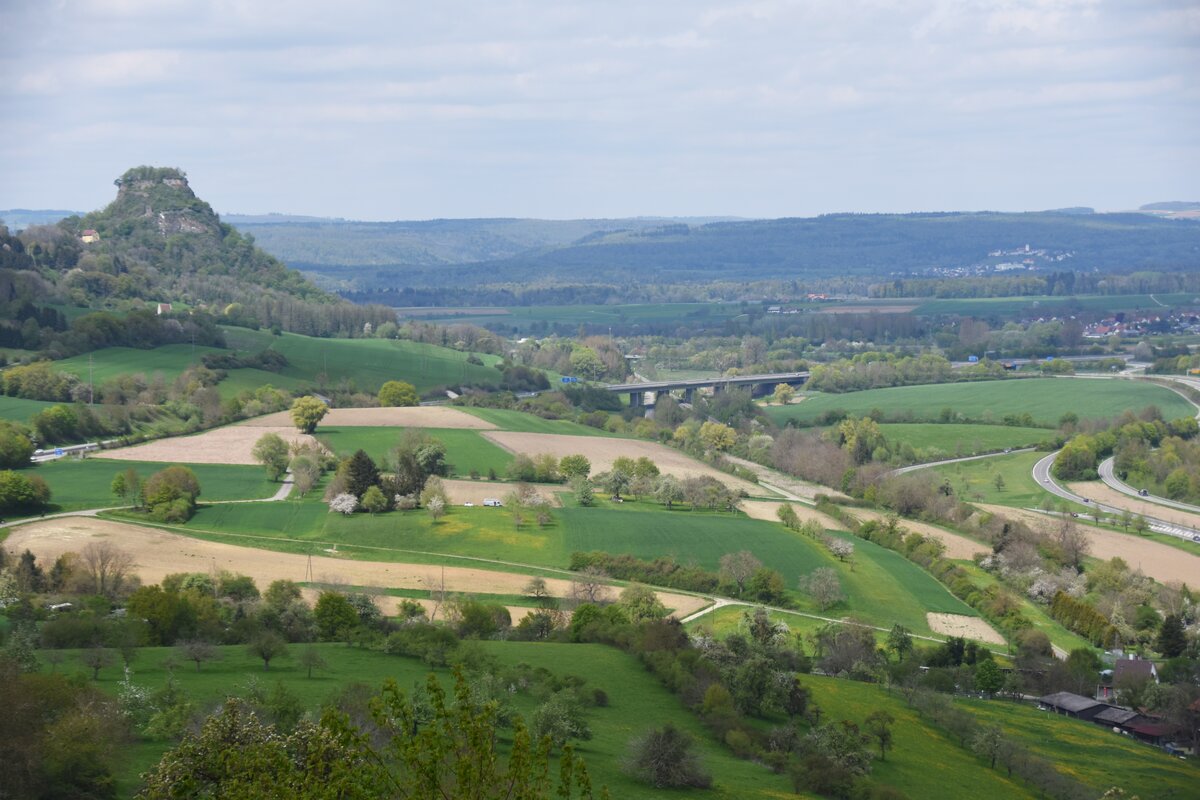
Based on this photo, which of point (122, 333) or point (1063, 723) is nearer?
point (1063, 723)

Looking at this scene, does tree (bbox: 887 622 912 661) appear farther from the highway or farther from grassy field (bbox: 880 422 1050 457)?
grassy field (bbox: 880 422 1050 457)

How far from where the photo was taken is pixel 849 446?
94.0 meters

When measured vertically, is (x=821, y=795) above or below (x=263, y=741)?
below

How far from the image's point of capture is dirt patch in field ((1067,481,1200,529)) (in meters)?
74.4

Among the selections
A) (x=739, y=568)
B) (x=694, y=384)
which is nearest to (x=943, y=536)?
(x=739, y=568)

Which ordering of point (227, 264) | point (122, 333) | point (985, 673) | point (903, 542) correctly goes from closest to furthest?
point (985, 673) → point (903, 542) → point (122, 333) → point (227, 264)

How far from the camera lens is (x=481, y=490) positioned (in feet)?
237

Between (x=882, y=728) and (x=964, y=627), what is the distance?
55.3 ft

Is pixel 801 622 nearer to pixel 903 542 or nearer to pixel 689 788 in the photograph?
pixel 903 542

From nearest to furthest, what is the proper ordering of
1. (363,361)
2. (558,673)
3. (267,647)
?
(267,647), (558,673), (363,361)

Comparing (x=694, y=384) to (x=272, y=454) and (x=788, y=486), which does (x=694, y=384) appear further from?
(x=272, y=454)

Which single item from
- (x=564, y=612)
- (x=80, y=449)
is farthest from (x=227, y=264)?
(x=564, y=612)

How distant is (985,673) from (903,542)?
21084mm

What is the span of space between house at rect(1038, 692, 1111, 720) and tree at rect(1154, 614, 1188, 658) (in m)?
7.61
